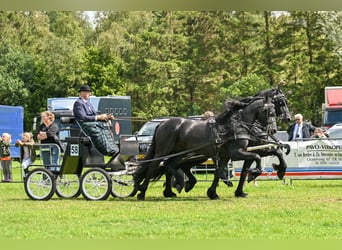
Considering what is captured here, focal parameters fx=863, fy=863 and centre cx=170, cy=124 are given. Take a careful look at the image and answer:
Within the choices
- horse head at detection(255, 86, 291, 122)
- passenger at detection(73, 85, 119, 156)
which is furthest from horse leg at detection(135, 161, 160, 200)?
horse head at detection(255, 86, 291, 122)

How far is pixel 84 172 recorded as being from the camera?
13.4 metres

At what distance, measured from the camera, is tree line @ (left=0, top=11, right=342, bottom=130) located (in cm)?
4153

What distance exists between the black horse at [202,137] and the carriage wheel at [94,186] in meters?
0.57

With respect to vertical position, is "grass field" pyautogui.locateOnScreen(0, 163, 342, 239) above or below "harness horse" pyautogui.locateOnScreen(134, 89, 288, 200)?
below

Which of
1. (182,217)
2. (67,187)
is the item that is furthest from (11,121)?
(182,217)

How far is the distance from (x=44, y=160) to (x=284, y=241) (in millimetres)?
6989

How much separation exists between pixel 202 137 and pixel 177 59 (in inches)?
1303

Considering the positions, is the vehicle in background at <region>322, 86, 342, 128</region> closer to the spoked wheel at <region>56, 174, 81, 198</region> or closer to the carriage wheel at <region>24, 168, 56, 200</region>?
the spoked wheel at <region>56, 174, 81, 198</region>

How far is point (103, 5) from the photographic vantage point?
10.2m

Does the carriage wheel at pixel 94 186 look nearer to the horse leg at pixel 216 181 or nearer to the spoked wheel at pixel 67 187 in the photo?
the spoked wheel at pixel 67 187

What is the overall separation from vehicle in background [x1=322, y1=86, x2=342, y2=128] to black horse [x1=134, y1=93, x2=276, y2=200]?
15524 mm

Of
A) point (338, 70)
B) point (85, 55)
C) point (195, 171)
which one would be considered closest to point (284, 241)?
point (195, 171)

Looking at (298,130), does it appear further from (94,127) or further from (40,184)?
(40,184)

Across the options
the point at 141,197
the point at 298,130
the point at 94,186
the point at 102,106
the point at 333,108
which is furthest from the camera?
the point at 102,106
